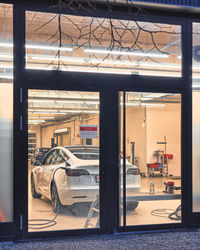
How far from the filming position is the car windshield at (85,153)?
5586 millimetres

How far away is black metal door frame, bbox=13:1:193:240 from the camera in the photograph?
5.34 m

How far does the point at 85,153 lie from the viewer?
5.64 metres

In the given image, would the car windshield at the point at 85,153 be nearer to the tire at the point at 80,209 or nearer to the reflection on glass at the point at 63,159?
the reflection on glass at the point at 63,159

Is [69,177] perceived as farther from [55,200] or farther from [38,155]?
[38,155]

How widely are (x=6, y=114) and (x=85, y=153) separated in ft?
4.41

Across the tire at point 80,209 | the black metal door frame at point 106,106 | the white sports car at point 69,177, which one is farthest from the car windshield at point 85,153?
the tire at point 80,209

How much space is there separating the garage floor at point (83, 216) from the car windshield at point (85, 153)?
2.37 ft

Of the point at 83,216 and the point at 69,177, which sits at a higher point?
the point at 69,177

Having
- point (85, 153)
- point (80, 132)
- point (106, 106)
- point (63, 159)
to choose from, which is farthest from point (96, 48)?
point (63, 159)

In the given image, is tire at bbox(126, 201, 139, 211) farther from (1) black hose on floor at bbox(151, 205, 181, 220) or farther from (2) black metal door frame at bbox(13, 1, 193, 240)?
(1) black hose on floor at bbox(151, 205, 181, 220)

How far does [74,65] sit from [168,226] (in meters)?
3.04

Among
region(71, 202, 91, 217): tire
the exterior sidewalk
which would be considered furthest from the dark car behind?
the exterior sidewalk

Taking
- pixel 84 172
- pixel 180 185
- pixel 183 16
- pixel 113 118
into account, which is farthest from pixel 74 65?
pixel 180 185

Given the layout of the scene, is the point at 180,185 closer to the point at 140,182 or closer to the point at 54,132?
the point at 140,182
